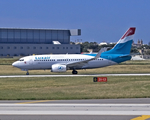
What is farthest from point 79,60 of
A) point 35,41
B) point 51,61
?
point 35,41

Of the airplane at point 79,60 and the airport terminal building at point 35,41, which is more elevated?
the airport terminal building at point 35,41

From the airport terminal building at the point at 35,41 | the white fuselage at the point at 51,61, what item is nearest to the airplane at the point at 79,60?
the white fuselage at the point at 51,61

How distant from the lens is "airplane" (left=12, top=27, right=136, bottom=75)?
4441 centimetres

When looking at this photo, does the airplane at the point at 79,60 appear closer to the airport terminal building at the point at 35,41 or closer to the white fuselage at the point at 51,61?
the white fuselage at the point at 51,61

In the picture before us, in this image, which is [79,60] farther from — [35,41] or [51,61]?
[35,41]

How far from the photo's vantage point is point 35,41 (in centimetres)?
11581

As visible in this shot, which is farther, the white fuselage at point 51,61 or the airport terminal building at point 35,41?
the airport terminal building at point 35,41

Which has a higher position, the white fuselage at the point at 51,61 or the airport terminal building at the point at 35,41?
the airport terminal building at the point at 35,41

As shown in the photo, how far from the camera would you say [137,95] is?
22.4 metres

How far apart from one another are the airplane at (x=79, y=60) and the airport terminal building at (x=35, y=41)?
6272 cm

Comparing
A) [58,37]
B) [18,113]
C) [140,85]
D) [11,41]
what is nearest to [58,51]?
[58,37]

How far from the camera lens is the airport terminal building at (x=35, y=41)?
106875 millimetres

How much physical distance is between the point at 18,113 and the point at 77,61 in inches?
1191

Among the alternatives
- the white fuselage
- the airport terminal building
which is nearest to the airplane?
the white fuselage
